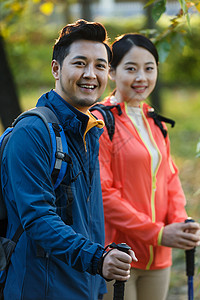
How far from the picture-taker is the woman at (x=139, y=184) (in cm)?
274

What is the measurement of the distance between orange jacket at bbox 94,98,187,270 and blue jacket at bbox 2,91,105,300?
0.60 m

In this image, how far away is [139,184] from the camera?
280 centimetres

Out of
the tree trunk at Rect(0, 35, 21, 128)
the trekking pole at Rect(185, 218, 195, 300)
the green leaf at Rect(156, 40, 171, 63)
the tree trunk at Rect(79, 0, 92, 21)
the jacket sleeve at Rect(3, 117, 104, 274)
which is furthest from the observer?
the tree trunk at Rect(79, 0, 92, 21)

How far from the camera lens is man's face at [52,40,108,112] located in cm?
205

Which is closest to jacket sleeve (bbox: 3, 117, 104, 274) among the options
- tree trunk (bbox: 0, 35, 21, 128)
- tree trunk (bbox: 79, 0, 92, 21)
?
tree trunk (bbox: 0, 35, 21, 128)

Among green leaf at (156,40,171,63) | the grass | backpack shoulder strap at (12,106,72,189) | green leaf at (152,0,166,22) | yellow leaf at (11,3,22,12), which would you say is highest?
yellow leaf at (11,3,22,12)

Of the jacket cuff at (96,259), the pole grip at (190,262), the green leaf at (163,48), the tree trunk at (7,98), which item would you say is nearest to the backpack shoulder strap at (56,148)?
the jacket cuff at (96,259)

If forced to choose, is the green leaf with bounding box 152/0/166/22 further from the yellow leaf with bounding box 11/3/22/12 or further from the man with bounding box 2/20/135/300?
the yellow leaf with bounding box 11/3/22/12

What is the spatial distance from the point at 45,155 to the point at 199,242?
4.64 ft

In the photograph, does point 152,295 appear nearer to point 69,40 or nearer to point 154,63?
point 154,63

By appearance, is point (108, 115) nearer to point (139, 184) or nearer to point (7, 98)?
point (139, 184)

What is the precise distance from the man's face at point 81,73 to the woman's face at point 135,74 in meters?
0.79

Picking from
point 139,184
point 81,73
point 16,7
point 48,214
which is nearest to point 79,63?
point 81,73

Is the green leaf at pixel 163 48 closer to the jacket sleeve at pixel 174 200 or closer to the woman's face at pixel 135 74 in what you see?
the woman's face at pixel 135 74
